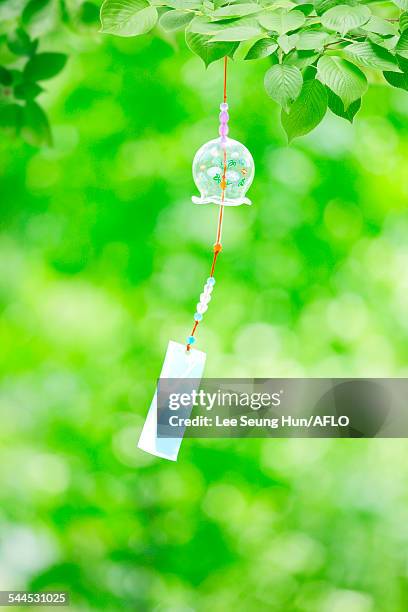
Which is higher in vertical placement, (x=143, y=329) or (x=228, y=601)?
(x=143, y=329)

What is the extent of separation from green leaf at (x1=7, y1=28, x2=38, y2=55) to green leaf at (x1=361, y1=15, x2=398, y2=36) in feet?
2.90

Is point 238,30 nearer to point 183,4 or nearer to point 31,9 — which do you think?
point 183,4

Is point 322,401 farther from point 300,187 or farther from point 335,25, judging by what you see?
point 335,25

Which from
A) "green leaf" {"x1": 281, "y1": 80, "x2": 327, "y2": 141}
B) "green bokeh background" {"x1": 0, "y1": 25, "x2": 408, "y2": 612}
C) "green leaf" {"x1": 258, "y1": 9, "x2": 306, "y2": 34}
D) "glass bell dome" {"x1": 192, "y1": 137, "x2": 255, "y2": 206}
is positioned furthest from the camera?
"green bokeh background" {"x1": 0, "y1": 25, "x2": 408, "y2": 612}

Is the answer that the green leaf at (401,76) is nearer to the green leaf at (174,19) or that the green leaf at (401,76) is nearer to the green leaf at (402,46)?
the green leaf at (402,46)

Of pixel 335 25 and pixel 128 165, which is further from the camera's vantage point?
pixel 128 165

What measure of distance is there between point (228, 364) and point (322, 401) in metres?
0.22

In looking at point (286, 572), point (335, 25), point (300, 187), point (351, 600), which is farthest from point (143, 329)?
point (335, 25)

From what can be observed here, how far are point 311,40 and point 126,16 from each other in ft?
0.84

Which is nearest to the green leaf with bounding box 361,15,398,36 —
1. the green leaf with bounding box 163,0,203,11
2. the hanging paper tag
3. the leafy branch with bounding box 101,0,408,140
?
the leafy branch with bounding box 101,0,408,140

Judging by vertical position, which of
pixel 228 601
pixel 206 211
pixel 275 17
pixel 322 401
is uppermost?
pixel 206 211

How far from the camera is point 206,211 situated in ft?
5.28

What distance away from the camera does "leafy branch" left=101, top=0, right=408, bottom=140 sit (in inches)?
35.8

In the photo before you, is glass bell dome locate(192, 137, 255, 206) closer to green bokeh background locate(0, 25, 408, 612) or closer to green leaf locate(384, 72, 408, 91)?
green leaf locate(384, 72, 408, 91)
